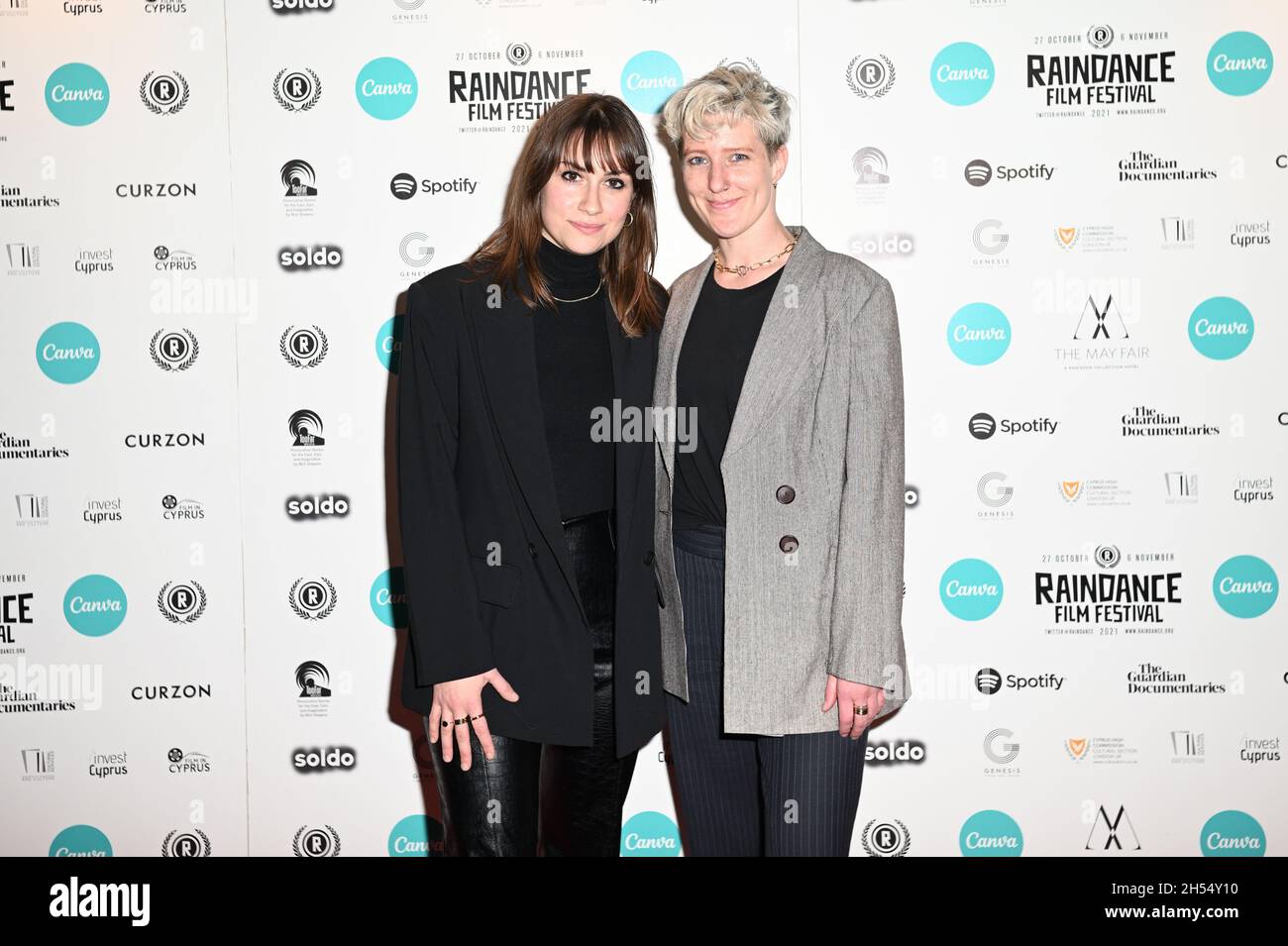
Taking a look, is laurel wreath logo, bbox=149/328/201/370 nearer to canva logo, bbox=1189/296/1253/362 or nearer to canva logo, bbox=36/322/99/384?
canva logo, bbox=36/322/99/384

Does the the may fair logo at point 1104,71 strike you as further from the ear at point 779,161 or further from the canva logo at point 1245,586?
the canva logo at point 1245,586

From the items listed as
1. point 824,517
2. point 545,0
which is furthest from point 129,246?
point 824,517

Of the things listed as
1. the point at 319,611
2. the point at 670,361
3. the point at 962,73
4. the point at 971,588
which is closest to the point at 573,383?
the point at 670,361

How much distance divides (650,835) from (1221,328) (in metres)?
2.69

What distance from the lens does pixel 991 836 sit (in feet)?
10.5

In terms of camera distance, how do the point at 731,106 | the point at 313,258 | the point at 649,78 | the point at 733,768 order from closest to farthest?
1. the point at 731,106
2. the point at 733,768
3. the point at 649,78
4. the point at 313,258

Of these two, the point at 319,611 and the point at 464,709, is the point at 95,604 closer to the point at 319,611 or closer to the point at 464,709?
the point at 319,611

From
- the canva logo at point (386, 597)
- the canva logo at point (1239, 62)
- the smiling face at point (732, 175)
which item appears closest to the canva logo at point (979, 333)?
the canva logo at point (1239, 62)

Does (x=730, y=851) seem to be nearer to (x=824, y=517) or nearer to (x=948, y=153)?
(x=824, y=517)

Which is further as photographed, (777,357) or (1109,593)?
(1109,593)

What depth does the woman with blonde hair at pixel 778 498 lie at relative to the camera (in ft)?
6.70

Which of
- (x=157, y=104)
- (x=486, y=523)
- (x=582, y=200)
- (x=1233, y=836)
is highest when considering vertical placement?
(x=157, y=104)

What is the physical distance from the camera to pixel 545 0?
10.1 ft

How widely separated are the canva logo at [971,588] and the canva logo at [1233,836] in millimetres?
1100
